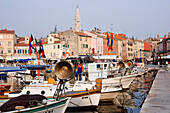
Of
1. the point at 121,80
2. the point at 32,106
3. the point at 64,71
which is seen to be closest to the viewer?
the point at 32,106

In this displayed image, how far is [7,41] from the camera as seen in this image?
275 ft

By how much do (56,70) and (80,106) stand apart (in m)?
6.33

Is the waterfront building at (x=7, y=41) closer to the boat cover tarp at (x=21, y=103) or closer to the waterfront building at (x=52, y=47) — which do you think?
the waterfront building at (x=52, y=47)

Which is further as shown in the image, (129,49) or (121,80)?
(129,49)

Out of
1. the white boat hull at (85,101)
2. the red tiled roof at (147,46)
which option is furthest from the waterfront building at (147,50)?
the white boat hull at (85,101)

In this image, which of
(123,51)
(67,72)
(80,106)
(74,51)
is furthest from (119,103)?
(123,51)

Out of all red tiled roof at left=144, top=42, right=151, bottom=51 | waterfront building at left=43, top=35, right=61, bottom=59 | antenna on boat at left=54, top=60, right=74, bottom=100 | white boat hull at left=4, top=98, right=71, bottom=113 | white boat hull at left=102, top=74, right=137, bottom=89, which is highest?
red tiled roof at left=144, top=42, right=151, bottom=51

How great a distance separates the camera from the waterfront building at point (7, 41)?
83200mm

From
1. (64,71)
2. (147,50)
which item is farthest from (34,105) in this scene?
(147,50)

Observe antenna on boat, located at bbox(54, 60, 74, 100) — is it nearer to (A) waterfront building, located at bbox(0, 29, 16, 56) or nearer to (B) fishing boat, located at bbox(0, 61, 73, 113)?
(B) fishing boat, located at bbox(0, 61, 73, 113)

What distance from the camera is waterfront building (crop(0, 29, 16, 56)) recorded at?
273ft

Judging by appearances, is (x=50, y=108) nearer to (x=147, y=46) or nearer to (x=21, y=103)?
(x=21, y=103)

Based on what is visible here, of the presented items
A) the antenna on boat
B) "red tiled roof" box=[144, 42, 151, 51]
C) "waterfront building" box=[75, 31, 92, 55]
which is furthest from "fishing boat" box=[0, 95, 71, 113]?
"red tiled roof" box=[144, 42, 151, 51]

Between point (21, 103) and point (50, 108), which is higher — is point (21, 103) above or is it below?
above
